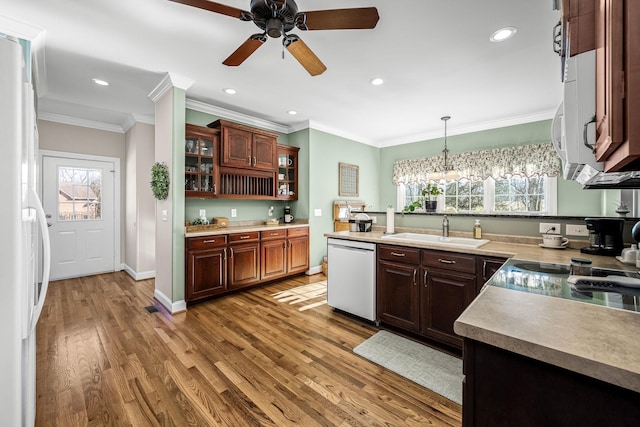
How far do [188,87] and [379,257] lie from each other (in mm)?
2986

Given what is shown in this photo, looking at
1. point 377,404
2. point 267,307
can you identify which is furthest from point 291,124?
point 377,404

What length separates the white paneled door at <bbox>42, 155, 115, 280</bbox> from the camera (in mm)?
4367

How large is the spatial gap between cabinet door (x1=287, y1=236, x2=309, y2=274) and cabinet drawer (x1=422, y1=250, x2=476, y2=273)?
2.55 meters

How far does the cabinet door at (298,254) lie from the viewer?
451 centimetres

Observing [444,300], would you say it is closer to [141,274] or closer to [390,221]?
[390,221]

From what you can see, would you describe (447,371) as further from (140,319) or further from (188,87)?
(188,87)

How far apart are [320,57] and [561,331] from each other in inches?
111

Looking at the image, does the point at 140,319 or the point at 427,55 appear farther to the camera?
the point at 140,319

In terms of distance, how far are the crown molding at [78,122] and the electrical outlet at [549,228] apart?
6353 mm

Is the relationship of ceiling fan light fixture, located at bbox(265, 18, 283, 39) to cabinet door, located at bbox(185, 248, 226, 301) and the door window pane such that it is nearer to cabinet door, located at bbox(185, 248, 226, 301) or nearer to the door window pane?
cabinet door, located at bbox(185, 248, 226, 301)

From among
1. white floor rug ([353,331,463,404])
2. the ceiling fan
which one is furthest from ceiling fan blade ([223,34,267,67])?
white floor rug ([353,331,463,404])

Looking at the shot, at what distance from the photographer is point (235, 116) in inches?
172

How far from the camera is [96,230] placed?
15.7ft

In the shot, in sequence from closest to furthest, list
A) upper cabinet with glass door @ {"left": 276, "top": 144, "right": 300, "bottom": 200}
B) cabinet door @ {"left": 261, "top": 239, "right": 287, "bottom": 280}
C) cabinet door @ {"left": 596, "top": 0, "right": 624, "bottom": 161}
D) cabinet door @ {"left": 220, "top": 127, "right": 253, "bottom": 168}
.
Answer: cabinet door @ {"left": 596, "top": 0, "right": 624, "bottom": 161}
cabinet door @ {"left": 220, "top": 127, "right": 253, "bottom": 168}
cabinet door @ {"left": 261, "top": 239, "right": 287, "bottom": 280}
upper cabinet with glass door @ {"left": 276, "top": 144, "right": 300, "bottom": 200}
